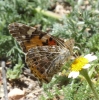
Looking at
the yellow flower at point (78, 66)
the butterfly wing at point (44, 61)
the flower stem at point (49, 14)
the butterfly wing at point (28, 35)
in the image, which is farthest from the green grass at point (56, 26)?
the yellow flower at point (78, 66)

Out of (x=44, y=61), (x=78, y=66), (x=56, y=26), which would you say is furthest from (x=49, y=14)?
(x=78, y=66)

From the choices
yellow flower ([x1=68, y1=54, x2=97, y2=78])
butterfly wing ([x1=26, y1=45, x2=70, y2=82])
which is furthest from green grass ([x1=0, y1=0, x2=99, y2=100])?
yellow flower ([x1=68, y1=54, x2=97, y2=78])

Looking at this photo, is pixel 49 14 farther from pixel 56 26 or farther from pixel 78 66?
pixel 78 66

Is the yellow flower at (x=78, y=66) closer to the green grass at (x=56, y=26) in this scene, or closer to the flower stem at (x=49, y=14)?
the green grass at (x=56, y=26)

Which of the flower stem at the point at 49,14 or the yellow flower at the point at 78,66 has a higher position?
the flower stem at the point at 49,14

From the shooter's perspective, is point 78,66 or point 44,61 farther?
point 44,61

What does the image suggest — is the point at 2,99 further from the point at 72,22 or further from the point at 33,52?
the point at 72,22

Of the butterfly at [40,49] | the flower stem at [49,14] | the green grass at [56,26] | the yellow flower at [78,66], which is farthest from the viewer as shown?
the flower stem at [49,14]

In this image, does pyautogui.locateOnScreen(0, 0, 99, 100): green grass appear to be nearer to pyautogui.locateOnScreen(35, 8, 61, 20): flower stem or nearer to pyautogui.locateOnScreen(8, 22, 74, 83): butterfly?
pyautogui.locateOnScreen(35, 8, 61, 20): flower stem

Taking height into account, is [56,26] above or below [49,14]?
below

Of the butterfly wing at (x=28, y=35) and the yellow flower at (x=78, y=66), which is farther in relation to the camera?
the butterfly wing at (x=28, y=35)
